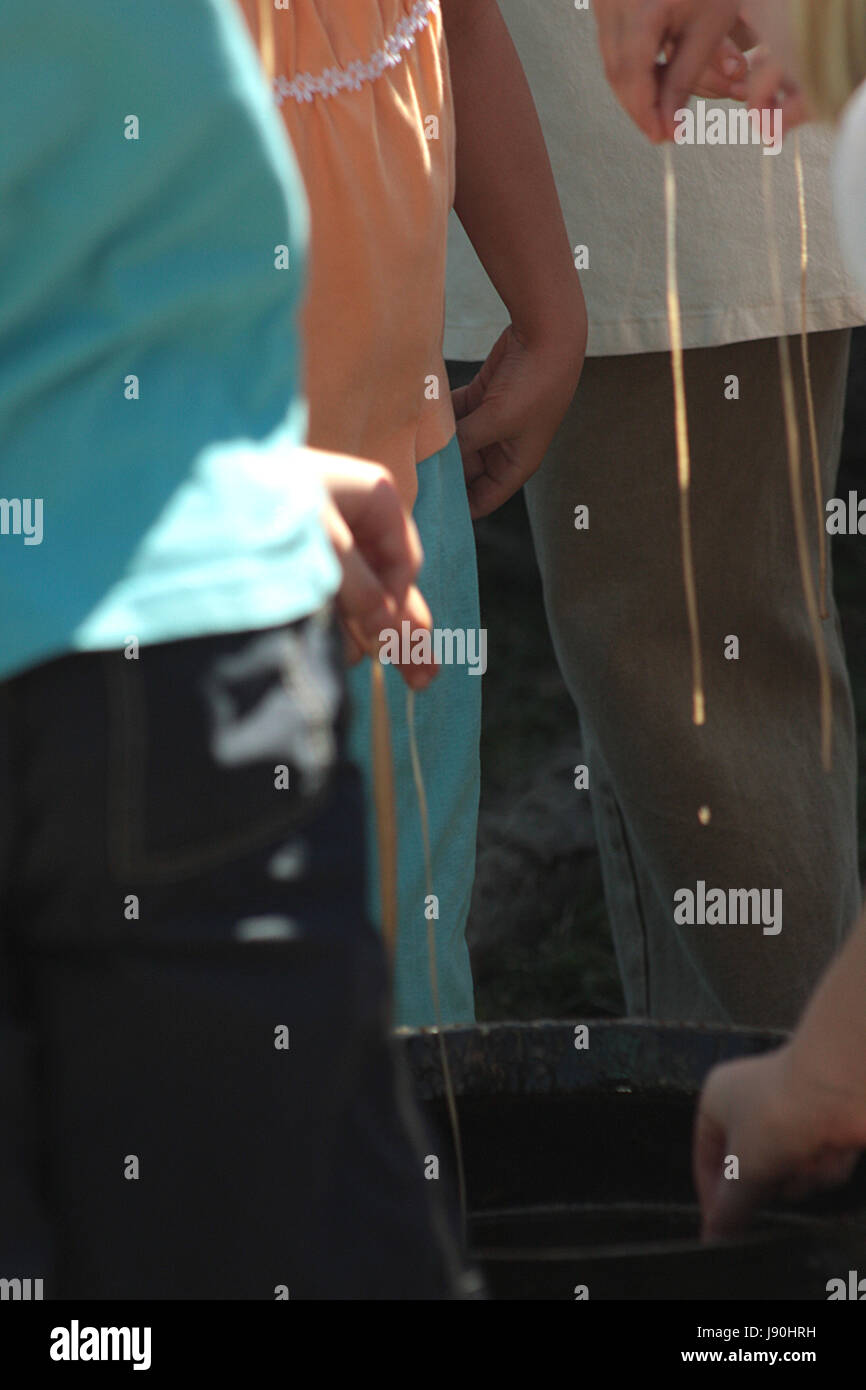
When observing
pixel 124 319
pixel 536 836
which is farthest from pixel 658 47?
pixel 536 836

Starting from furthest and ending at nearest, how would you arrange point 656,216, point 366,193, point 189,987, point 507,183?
point 656,216 < point 507,183 < point 366,193 < point 189,987

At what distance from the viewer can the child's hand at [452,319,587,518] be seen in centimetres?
128

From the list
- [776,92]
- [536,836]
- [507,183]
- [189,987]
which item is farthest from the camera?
[536,836]

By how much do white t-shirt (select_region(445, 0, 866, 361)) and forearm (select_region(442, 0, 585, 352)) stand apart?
15cm

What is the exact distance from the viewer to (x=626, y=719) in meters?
1.49

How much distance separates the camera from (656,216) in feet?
4.70

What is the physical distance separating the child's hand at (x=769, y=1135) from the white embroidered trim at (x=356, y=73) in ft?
2.02

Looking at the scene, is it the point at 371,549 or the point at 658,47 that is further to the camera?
the point at 658,47

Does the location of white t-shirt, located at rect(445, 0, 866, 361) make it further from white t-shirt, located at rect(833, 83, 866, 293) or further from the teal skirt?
white t-shirt, located at rect(833, 83, 866, 293)

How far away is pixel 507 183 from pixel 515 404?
0.16 meters

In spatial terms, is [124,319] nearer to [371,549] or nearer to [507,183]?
[371,549]

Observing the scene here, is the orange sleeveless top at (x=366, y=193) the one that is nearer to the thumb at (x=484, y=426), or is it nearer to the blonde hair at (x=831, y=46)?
the thumb at (x=484, y=426)

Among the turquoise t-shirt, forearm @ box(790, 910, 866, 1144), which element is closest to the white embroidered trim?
the turquoise t-shirt

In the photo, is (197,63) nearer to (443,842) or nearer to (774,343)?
(443,842)
